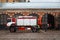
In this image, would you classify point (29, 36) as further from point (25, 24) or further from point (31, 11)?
point (31, 11)

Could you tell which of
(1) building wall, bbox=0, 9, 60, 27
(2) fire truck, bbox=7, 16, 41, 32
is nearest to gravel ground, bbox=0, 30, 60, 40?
(2) fire truck, bbox=7, 16, 41, 32

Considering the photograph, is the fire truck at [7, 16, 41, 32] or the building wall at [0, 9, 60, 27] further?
the building wall at [0, 9, 60, 27]

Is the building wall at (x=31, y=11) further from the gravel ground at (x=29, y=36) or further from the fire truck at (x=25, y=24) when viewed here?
the gravel ground at (x=29, y=36)

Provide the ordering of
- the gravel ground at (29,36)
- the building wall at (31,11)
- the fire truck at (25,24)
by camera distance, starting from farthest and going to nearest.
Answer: the building wall at (31,11) < the fire truck at (25,24) < the gravel ground at (29,36)

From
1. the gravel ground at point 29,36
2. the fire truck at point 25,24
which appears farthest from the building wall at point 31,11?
the gravel ground at point 29,36

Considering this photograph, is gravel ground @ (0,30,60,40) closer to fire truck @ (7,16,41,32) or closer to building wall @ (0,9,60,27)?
fire truck @ (7,16,41,32)

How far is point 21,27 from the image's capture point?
128 ft

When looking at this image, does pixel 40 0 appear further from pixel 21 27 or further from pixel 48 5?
pixel 21 27

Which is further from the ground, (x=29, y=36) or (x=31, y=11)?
(x=29, y=36)

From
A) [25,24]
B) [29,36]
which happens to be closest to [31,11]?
[25,24]

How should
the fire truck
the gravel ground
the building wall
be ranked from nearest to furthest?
1. the gravel ground
2. the fire truck
3. the building wall

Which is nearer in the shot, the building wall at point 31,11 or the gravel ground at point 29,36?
the gravel ground at point 29,36

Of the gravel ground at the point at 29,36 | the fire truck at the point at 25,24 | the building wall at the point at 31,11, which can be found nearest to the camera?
the gravel ground at the point at 29,36

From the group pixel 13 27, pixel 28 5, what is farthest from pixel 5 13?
pixel 13 27
